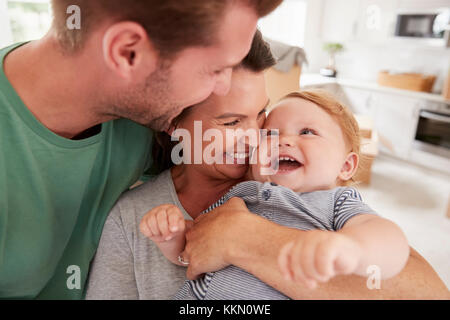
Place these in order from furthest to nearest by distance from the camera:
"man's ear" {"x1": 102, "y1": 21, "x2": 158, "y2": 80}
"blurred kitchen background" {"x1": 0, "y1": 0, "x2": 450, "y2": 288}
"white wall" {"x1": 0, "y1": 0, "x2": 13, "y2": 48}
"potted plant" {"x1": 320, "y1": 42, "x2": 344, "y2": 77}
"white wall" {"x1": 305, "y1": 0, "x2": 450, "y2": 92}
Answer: "potted plant" {"x1": 320, "y1": 42, "x2": 344, "y2": 77} → "white wall" {"x1": 305, "y1": 0, "x2": 450, "y2": 92} → "blurred kitchen background" {"x1": 0, "y1": 0, "x2": 450, "y2": 288} → "white wall" {"x1": 0, "y1": 0, "x2": 13, "y2": 48} → "man's ear" {"x1": 102, "y1": 21, "x2": 158, "y2": 80}

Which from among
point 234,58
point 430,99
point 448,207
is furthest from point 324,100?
point 430,99

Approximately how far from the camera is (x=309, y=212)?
0.91m

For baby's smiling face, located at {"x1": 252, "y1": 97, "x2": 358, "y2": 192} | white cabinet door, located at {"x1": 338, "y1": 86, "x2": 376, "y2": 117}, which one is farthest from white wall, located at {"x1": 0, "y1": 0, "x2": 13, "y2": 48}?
white cabinet door, located at {"x1": 338, "y1": 86, "x2": 376, "y2": 117}

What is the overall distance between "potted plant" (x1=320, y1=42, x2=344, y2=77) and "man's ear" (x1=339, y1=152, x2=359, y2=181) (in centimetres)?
425

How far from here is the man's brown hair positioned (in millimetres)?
751

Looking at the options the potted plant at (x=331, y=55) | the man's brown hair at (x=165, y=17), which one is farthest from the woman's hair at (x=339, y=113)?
the potted plant at (x=331, y=55)

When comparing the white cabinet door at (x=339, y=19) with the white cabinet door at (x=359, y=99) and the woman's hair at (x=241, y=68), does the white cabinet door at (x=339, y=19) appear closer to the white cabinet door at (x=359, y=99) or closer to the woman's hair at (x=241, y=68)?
the white cabinet door at (x=359, y=99)

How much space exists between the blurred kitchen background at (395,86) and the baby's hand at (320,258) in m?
2.27

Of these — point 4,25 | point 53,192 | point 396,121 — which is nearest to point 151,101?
point 53,192

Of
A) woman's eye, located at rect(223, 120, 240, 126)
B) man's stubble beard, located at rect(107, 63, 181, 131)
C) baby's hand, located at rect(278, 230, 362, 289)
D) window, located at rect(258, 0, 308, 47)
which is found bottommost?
baby's hand, located at rect(278, 230, 362, 289)

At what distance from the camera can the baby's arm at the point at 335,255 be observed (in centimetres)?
53

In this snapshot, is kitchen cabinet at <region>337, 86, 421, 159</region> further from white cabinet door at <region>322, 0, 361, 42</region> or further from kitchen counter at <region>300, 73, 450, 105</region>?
white cabinet door at <region>322, 0, 361, 42</region>

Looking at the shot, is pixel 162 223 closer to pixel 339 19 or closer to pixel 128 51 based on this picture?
pixel 128 51

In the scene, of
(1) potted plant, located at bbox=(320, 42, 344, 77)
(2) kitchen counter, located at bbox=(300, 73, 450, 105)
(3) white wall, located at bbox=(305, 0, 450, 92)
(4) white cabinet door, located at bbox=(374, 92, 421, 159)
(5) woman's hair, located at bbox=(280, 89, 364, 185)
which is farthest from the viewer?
(1) potted plant, located at bbox=(320, 42, 344, 77)
